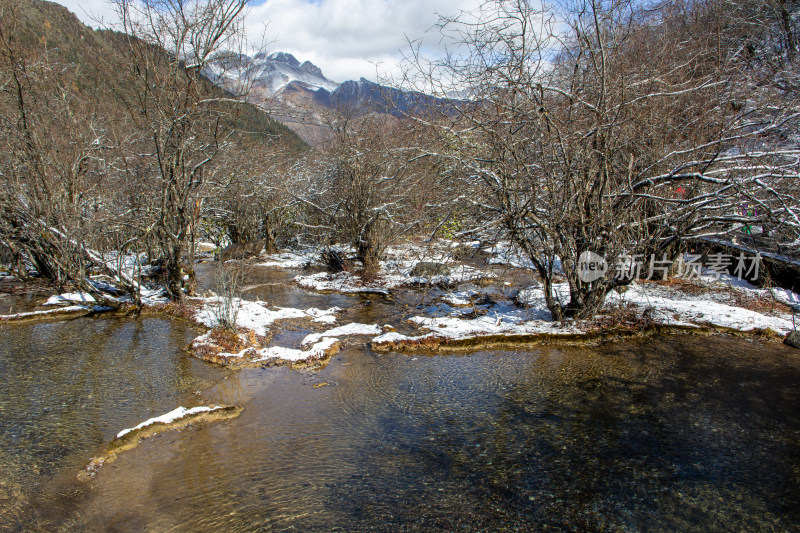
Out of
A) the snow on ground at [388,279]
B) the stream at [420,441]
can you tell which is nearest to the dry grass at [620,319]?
the stream at [420,441]

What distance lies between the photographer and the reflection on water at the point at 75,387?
4504mm

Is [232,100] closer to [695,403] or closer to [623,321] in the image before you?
[623,321]

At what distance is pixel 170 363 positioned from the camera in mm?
7078

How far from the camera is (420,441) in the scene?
16.1 feet

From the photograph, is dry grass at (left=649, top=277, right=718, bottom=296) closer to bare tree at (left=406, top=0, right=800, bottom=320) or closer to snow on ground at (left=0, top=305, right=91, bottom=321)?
bare tree at (left=406, top=0, right=800, bottom=320)

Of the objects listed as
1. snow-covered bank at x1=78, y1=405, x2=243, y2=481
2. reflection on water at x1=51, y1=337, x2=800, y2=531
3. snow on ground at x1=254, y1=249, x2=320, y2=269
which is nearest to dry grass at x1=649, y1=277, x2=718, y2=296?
reflection on water at x1=51, y1=337, x2=800, y2=531

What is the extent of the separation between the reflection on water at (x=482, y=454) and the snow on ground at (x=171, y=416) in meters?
0.28

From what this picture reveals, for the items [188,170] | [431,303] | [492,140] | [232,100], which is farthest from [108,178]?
[492,140]

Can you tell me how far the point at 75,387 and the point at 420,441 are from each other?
15.6ft

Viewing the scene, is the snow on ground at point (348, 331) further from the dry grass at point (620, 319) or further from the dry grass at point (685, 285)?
the dry grass at point (685, 285)

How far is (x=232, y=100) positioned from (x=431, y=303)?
6.16 meters

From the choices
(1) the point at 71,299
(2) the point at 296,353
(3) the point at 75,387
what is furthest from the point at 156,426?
(1) the point at 71,299

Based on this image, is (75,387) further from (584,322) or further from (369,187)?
(369,187)

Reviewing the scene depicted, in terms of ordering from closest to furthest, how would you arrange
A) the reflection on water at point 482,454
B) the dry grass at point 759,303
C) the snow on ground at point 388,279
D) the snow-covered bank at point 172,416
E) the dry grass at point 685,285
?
the reflection on water at point 482,454
the snow-covered bank at point 172,416
the dry grass at point 759,303
the dry grass at point 685,285
the snow on ground at point 388,279
